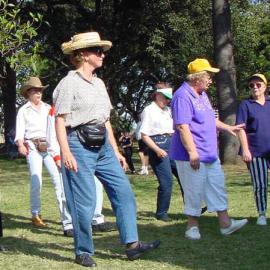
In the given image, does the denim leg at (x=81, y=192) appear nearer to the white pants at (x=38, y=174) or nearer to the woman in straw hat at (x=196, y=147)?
the woman in straw hat at (x=196, y=147)

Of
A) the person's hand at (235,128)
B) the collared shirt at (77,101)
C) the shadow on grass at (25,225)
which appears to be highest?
the collared shirt at (77,101)

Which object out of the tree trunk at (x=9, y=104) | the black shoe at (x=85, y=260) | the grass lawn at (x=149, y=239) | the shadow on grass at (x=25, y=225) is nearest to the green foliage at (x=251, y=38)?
the tree trunk at (x=9, y=104)

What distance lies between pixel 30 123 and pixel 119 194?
8.29 feet

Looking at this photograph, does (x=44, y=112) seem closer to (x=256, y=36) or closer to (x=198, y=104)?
(x=198, y=104)

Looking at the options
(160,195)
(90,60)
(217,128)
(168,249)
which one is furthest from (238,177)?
(90,60)

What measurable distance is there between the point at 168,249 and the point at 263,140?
1.92m

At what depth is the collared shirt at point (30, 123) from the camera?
7.66 metres

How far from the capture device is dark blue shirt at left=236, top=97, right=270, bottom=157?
7180 millimetres

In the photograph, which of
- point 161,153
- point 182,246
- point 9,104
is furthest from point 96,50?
point 9,104

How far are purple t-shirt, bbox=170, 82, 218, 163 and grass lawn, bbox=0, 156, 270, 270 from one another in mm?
954

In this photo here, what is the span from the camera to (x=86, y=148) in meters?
5.51

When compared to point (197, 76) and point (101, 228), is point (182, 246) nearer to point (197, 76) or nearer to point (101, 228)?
point (101, 228)

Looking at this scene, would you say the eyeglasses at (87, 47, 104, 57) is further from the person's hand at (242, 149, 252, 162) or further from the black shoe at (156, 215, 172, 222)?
the black shoe at (156, 215, 172, 222)

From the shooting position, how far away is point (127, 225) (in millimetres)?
5578
